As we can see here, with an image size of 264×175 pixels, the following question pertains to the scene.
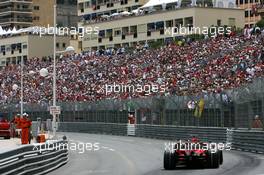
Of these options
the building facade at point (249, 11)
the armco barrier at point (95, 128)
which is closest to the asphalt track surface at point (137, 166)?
the armco barrier at point (95, 128)

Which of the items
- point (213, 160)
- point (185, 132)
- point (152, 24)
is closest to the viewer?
point (213, 160)

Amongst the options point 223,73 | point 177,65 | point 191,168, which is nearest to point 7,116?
point 177,65

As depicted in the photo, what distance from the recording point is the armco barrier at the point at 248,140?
29.2 meters

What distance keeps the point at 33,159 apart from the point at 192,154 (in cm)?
474

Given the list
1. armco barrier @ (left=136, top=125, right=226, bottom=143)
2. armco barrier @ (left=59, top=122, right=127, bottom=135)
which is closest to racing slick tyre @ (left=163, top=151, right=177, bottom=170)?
armco barrier @ (left=136, top=125, right=226, bottom=143)

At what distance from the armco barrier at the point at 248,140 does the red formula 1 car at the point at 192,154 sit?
26.5 ft

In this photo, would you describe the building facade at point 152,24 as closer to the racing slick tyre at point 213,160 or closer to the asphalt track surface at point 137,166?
the asphalt track surface at point 137,166

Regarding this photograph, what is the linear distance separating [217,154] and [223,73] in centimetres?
2316

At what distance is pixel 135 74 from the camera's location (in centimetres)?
5784

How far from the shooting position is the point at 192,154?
21250mm

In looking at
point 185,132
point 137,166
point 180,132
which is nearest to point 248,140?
point 137,166

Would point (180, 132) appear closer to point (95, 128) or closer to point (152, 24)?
point (95, 128)

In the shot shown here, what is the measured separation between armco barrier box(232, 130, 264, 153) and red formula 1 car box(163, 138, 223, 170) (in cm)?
807

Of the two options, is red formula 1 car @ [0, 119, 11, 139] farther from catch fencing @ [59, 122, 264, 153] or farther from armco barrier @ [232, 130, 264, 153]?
armco barrier @ [232, 130, 264, 153]
